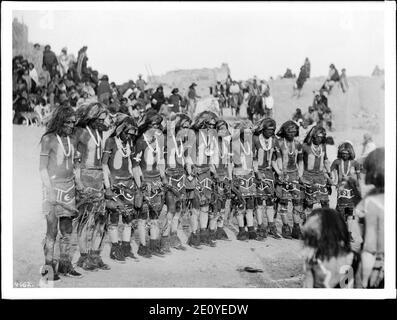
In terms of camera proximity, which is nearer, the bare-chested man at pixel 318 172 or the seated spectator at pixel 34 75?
the seated spectator at pixel 34 75

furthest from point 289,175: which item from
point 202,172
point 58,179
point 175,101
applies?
point 58,179

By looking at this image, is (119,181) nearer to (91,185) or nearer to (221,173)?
(91,185)

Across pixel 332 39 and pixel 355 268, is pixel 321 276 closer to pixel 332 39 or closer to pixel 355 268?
pixel 355 268

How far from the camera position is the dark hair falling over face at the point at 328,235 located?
24.3 feet

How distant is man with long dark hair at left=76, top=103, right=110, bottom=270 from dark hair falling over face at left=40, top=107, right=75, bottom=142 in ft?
0.45

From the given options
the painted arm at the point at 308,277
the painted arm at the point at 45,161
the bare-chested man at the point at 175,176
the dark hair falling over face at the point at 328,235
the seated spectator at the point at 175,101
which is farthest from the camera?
the seated spectator at the point at 175,101

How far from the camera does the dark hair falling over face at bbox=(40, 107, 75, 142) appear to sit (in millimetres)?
7637

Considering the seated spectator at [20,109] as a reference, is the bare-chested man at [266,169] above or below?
below

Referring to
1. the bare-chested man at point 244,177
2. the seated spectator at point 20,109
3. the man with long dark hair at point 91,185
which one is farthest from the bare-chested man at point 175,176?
the seated spectator at point 20,109

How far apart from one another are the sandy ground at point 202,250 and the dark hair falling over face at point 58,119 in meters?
0.25

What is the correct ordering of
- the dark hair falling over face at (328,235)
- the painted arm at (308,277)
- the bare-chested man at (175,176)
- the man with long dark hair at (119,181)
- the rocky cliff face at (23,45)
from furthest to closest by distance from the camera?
the bare-chested man at (175,176), the rocky cliff face at (23,45), the man with long dark hair at (119,181), the painted arm at (308,277), the dark hair falling over face at (328,235)

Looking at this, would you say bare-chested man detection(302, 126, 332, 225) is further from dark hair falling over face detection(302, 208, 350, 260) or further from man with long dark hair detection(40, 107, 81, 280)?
man with long dark hair detection(40, 107, 81, 280)

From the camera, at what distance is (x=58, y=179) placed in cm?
758

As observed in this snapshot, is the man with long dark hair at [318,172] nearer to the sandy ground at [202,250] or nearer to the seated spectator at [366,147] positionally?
the sandy ground at [202,250]
